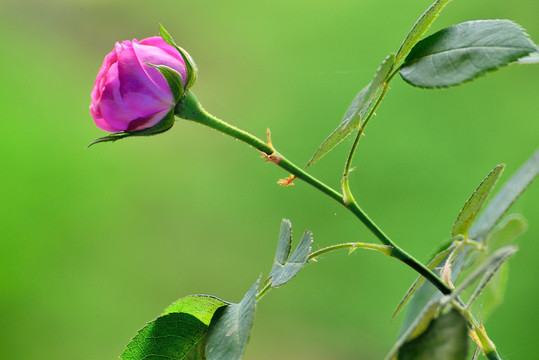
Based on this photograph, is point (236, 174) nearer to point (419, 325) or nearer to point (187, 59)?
point (187, 59)

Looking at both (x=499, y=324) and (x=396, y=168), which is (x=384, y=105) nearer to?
(x=396, y=168)

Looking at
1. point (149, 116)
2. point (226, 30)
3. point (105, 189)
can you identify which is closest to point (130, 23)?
point (226, 30)

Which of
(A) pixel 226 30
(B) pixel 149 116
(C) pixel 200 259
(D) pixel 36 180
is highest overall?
(A) pixel 226 30

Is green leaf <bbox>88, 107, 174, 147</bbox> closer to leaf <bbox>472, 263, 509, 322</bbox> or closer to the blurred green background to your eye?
leaf <bbox>472, 263, 509, 322</bbox>

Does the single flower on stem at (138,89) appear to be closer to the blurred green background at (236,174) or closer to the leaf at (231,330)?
the leaf at (231,330)

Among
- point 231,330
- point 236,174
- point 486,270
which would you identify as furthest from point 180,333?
point 236,174

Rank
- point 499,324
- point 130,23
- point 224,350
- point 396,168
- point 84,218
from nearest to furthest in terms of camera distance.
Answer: point 224,350 < point 499,324 < point 396,168 < point 84,218 < point 130,23
